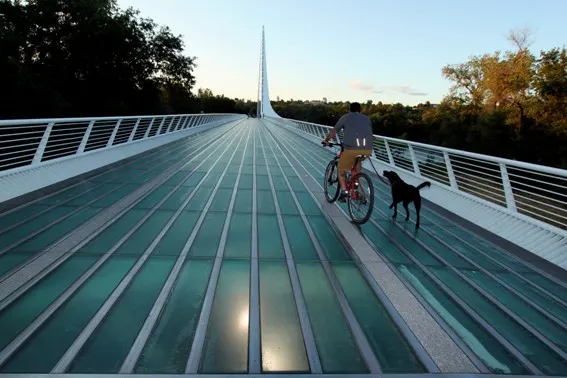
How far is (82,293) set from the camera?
9.70 ft

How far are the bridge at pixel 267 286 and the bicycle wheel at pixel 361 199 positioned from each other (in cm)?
19

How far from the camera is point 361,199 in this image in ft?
17.3

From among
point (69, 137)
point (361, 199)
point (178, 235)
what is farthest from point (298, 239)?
point (69, 137)

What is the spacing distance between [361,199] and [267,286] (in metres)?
2.52

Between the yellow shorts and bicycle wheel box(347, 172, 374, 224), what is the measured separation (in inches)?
11.6

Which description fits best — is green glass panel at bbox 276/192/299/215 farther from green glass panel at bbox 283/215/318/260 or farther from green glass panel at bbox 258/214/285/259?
green glass panel at bbox 258/214/285/259

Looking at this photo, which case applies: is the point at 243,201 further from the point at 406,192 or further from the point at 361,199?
the point at 406,192

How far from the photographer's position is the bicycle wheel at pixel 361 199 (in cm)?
509

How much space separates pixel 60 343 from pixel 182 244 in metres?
1.83

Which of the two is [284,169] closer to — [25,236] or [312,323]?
[25,236]

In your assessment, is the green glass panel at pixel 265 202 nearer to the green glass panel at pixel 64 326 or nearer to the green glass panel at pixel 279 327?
the green glass panel at pixel 279 327

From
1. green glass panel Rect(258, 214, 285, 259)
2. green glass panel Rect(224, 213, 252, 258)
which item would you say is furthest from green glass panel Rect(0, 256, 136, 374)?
green glass panel Rect(258, 214, 285, 259)

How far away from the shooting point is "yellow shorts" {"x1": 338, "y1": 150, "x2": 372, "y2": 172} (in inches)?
219

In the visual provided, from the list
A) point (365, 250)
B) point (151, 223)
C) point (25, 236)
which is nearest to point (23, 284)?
point (25, 236)
